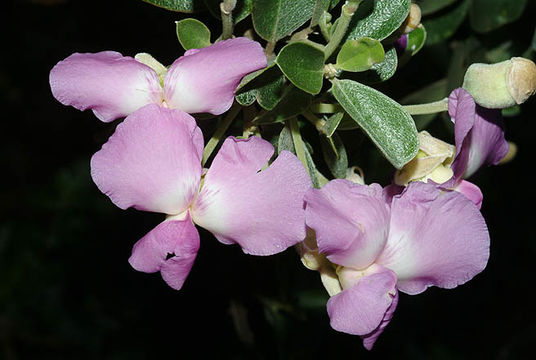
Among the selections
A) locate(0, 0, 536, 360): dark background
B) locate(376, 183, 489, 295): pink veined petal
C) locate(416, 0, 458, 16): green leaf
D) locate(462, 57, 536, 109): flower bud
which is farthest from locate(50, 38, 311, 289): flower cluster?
locate(0, 0, 536, 360): dark background

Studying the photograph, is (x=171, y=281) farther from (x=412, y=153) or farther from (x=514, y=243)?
(x=514, y=243)

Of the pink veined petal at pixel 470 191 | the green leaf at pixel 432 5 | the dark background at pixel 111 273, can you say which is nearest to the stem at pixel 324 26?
the pink veined petal at pixel 470 191

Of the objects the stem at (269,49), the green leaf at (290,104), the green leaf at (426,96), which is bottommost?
the green leaf at (426,96)

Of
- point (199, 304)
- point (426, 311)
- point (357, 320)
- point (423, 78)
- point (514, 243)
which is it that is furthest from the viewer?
point (426, 311)

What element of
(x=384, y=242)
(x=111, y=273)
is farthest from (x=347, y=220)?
(x=111, y=273)

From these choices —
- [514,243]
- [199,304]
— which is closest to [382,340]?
[514,243]

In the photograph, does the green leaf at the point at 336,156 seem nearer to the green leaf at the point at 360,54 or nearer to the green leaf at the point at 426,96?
the green leaf at the point at 360,54
